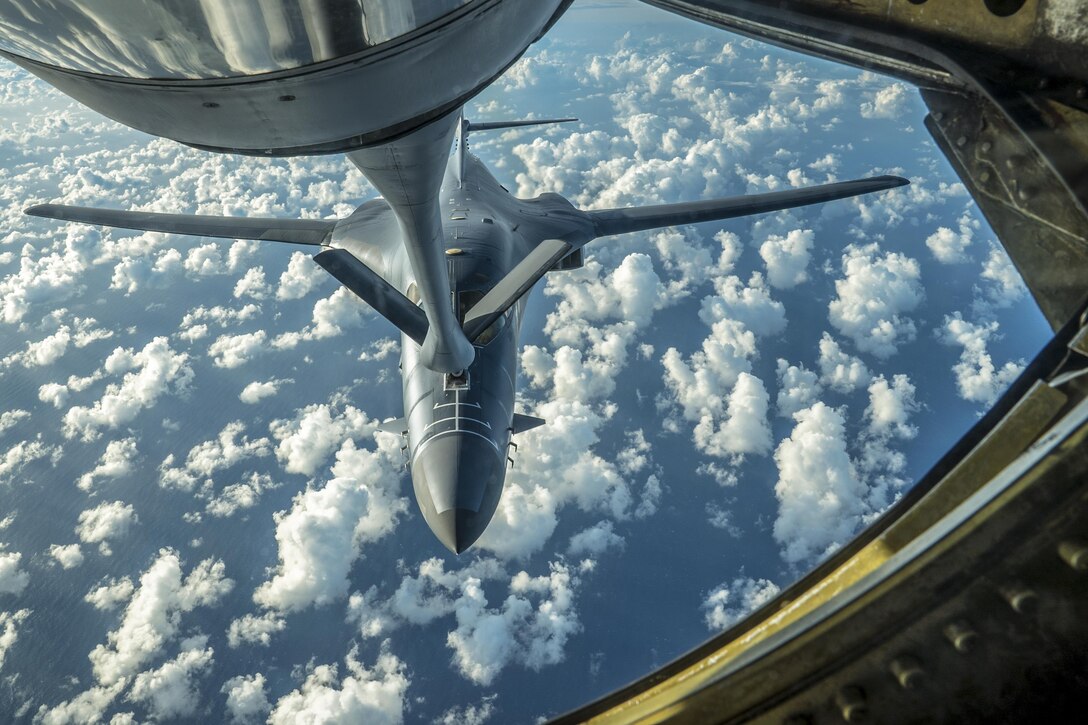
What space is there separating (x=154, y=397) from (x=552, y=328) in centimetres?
5511

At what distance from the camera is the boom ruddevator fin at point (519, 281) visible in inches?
290

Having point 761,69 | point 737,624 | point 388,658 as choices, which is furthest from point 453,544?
point 761,69

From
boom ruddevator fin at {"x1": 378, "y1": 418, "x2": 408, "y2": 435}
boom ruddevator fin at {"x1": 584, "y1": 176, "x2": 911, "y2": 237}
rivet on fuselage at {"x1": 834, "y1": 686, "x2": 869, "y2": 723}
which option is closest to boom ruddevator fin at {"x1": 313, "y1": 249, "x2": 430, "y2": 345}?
boom ruddevator fin at {"x1": 378, "y1": 418, "x2": 408, "y2": 435}

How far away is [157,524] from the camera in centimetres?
5138

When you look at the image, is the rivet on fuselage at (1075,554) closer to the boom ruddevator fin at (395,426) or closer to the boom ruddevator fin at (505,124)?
the boom ruddevator fin at (395,426)

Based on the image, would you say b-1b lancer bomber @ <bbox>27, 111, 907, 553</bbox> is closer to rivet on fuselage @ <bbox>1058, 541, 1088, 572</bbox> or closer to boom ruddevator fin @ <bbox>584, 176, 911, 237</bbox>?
boom ruddevator fin @ <bbox>584, 176, 911, 237</bbox>

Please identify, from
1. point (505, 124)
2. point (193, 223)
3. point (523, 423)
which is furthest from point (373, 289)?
point (505, 124)

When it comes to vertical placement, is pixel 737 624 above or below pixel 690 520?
below

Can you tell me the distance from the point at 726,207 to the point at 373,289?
9927 millimetres

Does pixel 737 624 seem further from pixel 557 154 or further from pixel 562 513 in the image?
pixel 557 154

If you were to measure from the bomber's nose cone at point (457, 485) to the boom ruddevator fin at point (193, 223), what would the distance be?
7.17 metres

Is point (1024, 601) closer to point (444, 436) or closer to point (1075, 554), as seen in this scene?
point (1075, 554)

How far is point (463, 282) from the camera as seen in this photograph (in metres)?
12.1

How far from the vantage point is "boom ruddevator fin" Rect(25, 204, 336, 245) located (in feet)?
41.0
